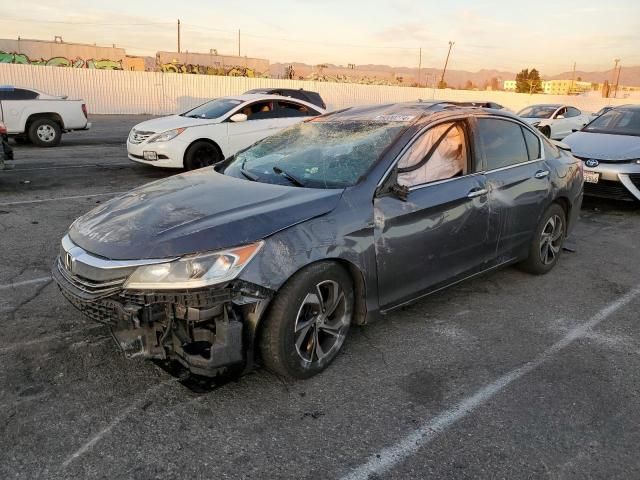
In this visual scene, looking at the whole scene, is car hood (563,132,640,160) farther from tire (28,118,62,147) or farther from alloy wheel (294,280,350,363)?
tire (28,118,62,147)

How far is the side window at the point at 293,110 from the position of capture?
1073 centimetres

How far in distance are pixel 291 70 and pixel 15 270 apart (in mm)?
49359

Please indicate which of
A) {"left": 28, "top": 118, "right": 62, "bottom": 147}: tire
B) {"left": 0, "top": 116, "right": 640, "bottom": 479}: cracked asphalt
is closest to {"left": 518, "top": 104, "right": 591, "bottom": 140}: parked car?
{"left": 28, "top": 118, "right": 62, "bottom": 147}: tire

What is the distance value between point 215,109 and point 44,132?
6231mm

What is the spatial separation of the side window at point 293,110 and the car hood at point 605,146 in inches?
197

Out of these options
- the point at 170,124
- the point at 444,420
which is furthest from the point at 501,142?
the point at 170,124

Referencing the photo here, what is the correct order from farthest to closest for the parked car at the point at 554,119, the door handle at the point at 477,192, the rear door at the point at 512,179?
1. the parked car at the point at 554,119
2. the rear door at the point at 512,179
3. the door handle at the point at 477,192

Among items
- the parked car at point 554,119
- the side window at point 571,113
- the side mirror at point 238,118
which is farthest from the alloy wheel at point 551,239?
the side window at point 571,113

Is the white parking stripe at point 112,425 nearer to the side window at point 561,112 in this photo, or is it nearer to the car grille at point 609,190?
the car grille at point 609,190

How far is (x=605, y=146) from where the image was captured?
8.23 m

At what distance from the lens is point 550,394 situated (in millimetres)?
3119

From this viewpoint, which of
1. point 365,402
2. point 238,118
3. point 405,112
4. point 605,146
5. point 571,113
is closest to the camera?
point 365,402

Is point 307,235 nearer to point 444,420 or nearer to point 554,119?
point 444,420

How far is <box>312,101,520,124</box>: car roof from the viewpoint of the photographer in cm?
404
